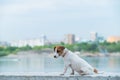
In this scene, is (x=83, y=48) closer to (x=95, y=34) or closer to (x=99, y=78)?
(x=95, y=34)

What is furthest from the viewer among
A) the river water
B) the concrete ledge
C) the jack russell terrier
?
the river water

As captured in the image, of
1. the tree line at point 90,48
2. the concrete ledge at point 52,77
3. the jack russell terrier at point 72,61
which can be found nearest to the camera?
the concrete ledge at point 52,77

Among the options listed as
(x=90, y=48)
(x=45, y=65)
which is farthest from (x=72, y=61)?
(x=90, y=48)

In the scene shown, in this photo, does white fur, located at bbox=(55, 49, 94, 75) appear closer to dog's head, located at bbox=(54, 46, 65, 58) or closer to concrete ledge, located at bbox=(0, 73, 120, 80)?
dog's head, located at bbox=(54, 46, 65, 58)

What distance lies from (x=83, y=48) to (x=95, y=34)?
3640 cm

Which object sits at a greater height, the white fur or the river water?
the white fur

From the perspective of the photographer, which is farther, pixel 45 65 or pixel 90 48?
pixel 90 48

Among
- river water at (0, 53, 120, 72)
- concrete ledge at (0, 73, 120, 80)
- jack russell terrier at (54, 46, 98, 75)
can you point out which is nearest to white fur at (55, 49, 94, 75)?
jack russell terrier at (54, 46, 98, 75)

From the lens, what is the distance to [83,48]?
443 feet

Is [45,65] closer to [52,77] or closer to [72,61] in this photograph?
[72,61]

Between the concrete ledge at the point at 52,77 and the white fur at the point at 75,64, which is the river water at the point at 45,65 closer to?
the white fur at the point at 75,64

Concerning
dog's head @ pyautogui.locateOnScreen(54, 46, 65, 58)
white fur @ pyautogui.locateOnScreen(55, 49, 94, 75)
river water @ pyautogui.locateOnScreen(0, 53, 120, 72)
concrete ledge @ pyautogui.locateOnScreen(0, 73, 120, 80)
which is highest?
dog's head @ pyautogui.locateOnScreen(54, 46, 65, 58)

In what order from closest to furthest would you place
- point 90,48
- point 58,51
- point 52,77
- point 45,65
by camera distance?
point 52,77, point 58,51, point 45,65, point 90,48

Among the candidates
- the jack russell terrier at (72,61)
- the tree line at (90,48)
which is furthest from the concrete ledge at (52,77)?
the tree line at (90,48)
